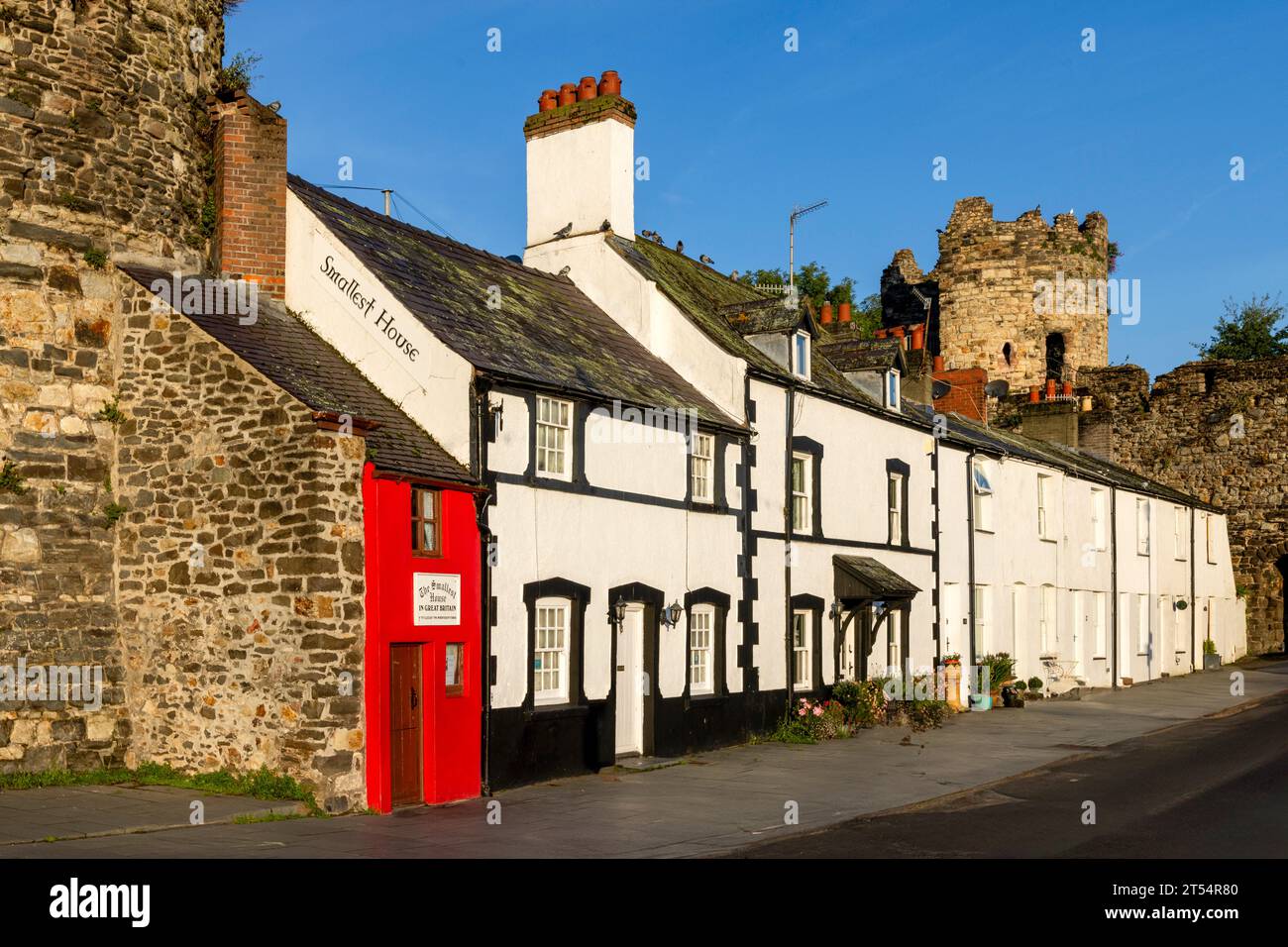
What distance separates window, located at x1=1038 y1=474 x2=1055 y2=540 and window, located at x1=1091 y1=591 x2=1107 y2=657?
3.42 m

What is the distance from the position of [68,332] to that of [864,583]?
597 inches

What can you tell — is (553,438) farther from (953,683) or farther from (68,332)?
(953,683)

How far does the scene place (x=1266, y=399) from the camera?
4538cm

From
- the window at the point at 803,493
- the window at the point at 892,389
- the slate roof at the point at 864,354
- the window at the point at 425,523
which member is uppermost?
the slate roof at the point at 864,354

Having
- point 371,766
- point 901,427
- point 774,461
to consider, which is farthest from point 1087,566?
point 371,766

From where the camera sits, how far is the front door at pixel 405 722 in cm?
1577

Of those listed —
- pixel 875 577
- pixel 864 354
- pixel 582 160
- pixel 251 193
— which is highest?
pixel 582 160

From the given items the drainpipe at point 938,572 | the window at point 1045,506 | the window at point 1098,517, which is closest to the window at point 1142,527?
the window at point 1098,517

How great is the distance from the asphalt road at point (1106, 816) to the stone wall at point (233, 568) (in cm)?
545

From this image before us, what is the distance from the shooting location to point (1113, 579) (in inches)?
1523

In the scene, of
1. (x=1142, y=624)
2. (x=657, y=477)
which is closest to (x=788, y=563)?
(x=657, y=477)

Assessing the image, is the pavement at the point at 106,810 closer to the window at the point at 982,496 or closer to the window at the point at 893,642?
the window at the point at 893,642

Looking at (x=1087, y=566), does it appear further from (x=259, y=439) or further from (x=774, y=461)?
(x=259, y=439)
